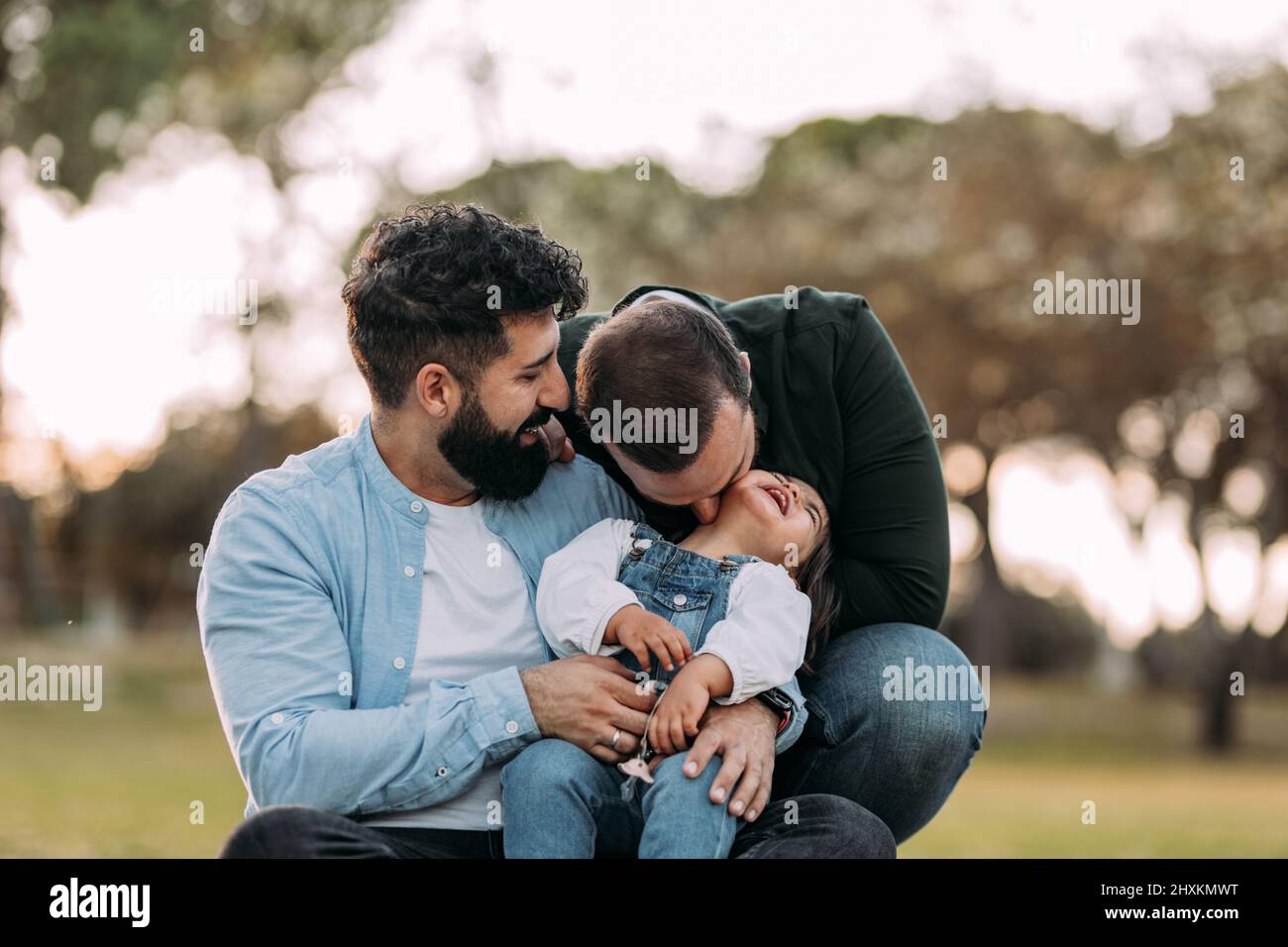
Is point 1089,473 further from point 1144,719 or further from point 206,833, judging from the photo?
point 206,833

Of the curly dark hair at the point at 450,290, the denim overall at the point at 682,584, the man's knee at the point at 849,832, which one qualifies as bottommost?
the man's knee at the point at 849,832

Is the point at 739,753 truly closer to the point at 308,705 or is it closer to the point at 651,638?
the point at 651,638

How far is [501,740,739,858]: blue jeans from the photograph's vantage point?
261 centimetres

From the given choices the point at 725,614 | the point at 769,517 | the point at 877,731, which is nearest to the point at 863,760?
the point at 877,731

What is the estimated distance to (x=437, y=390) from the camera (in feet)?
10.3

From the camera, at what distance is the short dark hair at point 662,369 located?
9.43 ft

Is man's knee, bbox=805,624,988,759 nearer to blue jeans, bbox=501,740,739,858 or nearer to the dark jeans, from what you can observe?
the dark jeans

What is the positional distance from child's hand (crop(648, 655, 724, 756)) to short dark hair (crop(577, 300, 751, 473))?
1.53 ft

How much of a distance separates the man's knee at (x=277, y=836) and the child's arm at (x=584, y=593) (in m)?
0.62

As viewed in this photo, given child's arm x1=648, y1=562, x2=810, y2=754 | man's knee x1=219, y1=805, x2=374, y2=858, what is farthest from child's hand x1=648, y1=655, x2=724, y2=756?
man's knee x1=219, y1=805, x2=374, y2=858

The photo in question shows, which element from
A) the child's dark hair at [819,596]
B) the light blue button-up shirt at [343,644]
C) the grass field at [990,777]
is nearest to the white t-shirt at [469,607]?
the light blue button-up shirt at [343,644]

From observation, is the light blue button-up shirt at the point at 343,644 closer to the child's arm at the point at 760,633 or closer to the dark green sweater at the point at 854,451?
the child's arm at the point at 760,633

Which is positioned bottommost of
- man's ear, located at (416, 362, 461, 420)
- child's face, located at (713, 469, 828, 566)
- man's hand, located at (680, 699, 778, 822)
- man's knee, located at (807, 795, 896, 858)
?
man's knee, located at (807, 795, 896, 858)
